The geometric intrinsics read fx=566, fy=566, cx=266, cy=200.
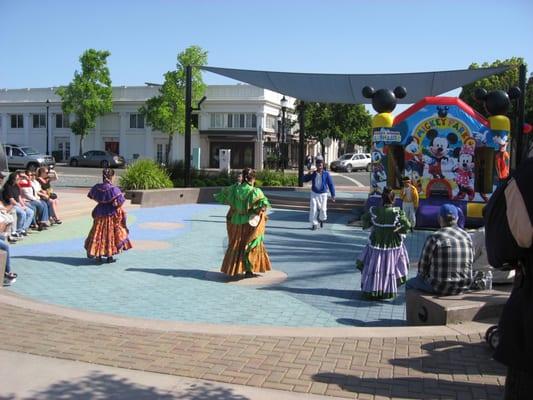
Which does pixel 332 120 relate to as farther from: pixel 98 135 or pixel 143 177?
pixel 143 177

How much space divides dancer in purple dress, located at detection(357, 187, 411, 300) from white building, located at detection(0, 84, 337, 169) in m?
39.8

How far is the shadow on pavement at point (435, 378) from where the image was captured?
400 centimetres

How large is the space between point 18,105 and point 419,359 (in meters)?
61.6

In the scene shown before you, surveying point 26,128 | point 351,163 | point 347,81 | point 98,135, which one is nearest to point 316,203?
point 347,81

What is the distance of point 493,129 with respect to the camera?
592 inches

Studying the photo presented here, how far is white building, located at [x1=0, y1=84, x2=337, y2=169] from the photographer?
51.1 meters

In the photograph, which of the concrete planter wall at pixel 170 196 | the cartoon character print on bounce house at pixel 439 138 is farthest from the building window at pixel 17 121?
the cartoon character print on bounce house at pixel 439 138

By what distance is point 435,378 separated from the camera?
4.27m

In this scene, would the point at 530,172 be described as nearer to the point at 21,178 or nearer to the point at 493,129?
the point at 21,178

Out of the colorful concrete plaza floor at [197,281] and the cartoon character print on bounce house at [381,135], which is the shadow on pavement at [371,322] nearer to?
the colorful concrete plaza floor at [197,281]

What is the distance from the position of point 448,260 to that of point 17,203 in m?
9.01

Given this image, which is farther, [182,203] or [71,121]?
[71,121]

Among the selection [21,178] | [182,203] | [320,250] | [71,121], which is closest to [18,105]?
[71,121]

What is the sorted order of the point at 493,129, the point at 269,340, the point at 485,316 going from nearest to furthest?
the point at 269,340 → the point at 485,316 → the point at 493,129
